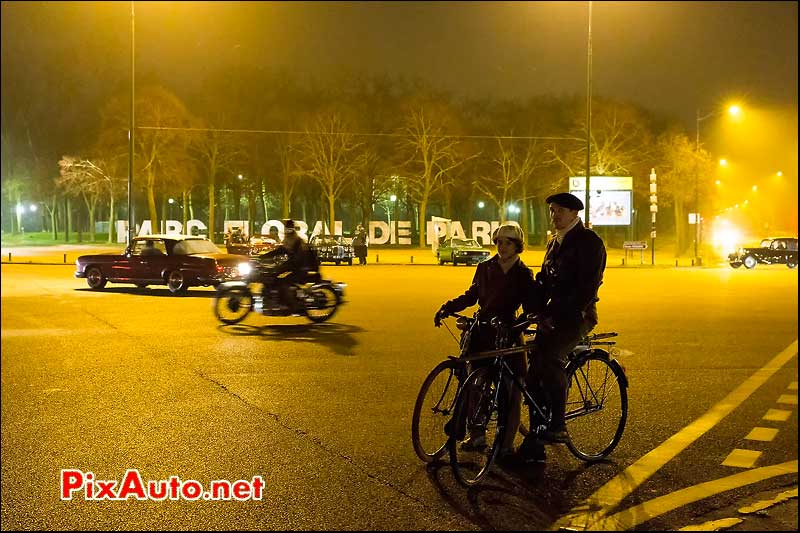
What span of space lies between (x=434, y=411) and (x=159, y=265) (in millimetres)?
14387

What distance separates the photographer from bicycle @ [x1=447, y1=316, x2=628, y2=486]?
15.1ft

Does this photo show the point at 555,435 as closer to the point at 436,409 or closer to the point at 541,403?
the point at 541,403

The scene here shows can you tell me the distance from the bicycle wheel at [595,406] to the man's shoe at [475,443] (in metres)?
0.51

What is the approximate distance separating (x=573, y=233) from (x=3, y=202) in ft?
7.63

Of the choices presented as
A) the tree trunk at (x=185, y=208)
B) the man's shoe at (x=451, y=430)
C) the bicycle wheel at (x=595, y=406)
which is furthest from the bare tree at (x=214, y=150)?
the man's shoe at (x=451, y=430)

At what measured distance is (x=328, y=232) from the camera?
1242cm

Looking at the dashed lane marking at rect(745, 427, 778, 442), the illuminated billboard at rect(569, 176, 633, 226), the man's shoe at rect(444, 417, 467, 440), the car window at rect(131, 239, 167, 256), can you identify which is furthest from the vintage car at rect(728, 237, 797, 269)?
the man's shoe at rect(444, 417, 467, 440)

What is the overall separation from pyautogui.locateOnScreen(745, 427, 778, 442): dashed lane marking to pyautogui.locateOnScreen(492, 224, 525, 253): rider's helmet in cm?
236

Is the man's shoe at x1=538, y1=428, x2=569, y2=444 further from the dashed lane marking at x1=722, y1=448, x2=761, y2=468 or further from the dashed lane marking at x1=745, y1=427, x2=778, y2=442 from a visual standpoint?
the dashed lane marking at x1=745, y1=427, x2=778, y2=442

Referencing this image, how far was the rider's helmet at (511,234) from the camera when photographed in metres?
4.06

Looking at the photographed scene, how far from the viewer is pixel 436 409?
4.89 m

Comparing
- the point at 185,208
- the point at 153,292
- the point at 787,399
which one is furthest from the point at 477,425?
the point at 153,292

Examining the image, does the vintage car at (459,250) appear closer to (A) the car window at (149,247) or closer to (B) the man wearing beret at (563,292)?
(B) the man wearing beret at (563,292)

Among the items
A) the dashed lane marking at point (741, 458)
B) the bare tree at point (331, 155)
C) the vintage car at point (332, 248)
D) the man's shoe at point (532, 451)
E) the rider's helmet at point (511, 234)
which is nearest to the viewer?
the rider's helmet at point (511, 234)
